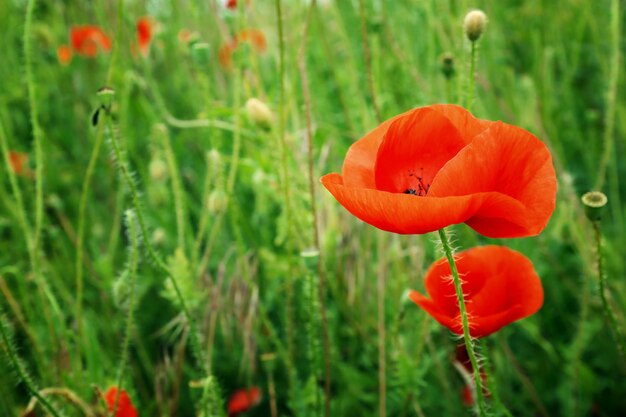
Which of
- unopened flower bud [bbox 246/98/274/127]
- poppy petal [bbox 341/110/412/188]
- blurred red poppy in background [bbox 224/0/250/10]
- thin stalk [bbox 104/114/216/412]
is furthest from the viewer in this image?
blurred red poppy in background [bbox 224/0/250/10]

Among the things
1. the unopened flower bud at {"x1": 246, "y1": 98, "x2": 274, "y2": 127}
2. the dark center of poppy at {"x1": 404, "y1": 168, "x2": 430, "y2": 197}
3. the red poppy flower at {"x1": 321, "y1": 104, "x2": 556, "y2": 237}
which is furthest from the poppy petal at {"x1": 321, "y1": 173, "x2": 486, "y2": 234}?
the unopened flower bud at {"x1": 246, "y1": 98, "x2": 274, "y2": 127}

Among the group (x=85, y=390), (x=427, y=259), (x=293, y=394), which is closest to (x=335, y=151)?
(x=427, y=259)

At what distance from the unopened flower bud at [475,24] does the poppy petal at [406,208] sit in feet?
1.20

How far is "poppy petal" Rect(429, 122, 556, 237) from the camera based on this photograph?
60 centimetres

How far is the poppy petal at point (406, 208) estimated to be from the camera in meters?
0.56

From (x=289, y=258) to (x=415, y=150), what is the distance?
420 millimetres

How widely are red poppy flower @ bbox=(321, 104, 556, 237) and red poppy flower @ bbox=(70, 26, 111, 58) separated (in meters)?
1.76

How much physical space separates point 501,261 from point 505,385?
0.52m

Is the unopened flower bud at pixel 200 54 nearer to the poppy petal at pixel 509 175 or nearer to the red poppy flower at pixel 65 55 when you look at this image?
the poppy petal at pixel 509 175

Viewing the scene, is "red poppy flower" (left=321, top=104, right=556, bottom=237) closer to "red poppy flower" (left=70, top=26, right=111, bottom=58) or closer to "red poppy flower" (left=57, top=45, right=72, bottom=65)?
"red poppy flower" (left=70, top=26, right=111, bottom=58)

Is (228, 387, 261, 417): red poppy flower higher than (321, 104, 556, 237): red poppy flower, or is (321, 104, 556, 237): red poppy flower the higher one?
(321, 104, 556, 237): red poppy flower

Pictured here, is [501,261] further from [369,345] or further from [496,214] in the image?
[369,345]

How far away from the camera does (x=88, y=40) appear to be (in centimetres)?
228

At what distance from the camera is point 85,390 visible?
1.12m
